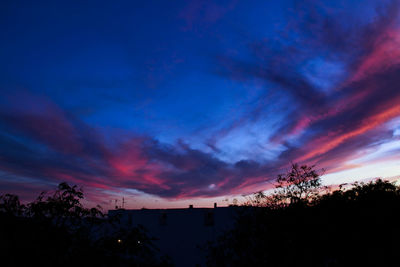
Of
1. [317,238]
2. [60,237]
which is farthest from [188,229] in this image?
[60,237]

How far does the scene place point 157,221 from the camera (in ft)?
136

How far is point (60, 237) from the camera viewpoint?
4.18m

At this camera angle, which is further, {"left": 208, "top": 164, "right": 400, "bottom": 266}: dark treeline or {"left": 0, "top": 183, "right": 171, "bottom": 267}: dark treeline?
{"left": 208, "top": 164, "right": 400, "bottom": 266}: dark treeline

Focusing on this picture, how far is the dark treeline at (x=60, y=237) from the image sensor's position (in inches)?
147

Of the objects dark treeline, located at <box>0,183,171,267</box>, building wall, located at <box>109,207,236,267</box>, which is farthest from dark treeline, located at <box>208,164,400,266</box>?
building wall, located at <box>109,207,236,267</box>

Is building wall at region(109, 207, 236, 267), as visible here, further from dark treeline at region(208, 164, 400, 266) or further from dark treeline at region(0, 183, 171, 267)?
dark treeline at region(0, 183, 171, 267)

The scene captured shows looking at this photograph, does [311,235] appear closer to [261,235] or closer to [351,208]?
[261,235]

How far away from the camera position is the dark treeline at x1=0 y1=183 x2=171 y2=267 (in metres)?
3.74

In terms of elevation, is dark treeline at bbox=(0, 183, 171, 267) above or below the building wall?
above

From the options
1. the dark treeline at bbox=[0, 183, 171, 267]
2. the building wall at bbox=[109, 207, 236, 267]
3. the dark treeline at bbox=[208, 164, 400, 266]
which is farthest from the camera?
the building wall at bbox=[109, 207, 236, 267]

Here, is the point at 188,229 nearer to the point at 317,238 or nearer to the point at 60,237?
the point at 317,238

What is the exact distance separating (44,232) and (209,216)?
112 feet

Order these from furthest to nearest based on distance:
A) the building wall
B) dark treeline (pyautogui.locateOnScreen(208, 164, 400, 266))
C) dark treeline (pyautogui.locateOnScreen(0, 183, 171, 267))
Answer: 1. the building wall
2. dark treeline (pyautogui.locateOnScreen(208, 164, 400, 266))
3. dark treeline (pyautogui.locateOnScreen(0, 183, 171, 267))

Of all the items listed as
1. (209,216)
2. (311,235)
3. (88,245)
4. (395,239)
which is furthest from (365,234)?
(209,216)
